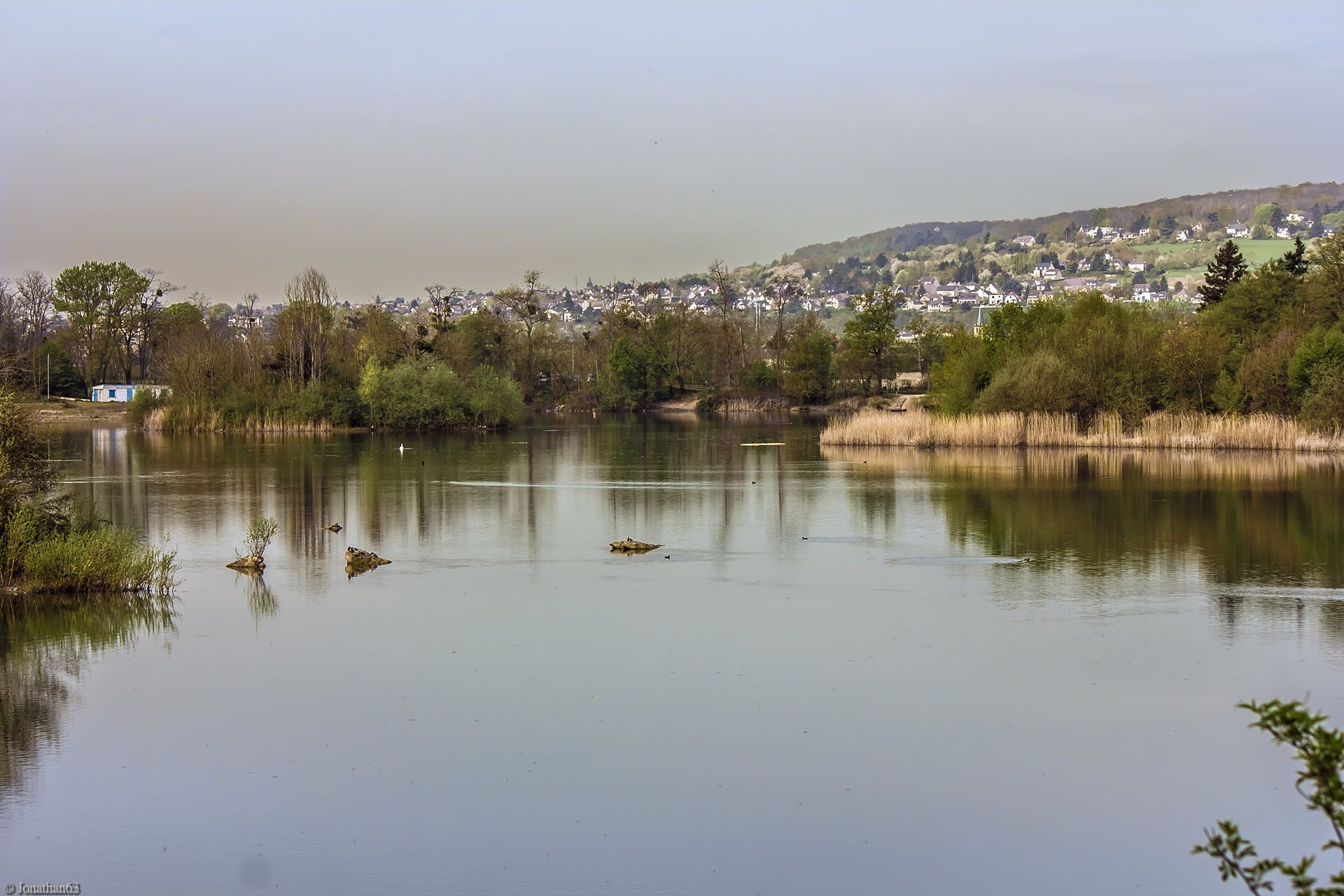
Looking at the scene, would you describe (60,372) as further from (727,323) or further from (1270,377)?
(1270,377)

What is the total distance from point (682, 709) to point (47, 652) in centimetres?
780

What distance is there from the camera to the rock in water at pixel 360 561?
65.2 ft

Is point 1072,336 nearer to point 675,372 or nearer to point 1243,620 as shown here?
point 1243,620

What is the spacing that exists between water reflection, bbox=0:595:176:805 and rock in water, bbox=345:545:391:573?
3.33 m

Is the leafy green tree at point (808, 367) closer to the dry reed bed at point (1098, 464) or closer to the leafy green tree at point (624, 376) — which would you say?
the leafy green tree at point (624, 376)

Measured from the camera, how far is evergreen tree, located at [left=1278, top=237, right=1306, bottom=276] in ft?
184

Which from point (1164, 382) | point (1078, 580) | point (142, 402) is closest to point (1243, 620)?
point (1078, 580)

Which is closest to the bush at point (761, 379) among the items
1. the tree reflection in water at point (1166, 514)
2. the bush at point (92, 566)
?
the tree reflection in water at point (1166, 514)

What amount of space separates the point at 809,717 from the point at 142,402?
6290 cm

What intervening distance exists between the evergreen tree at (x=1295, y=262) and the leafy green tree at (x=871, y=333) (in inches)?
1371

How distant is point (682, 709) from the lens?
11.8m

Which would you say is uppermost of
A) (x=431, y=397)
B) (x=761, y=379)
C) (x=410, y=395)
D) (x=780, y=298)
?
(x=780, y=298)

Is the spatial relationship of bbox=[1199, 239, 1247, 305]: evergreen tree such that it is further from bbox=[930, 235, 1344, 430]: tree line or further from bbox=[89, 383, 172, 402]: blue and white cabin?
bbox=[89, 383, 172, 402]: blue and white cabin

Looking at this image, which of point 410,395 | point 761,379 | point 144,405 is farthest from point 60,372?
point 761,379
